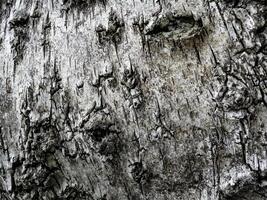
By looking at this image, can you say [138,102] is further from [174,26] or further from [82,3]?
[82,3]

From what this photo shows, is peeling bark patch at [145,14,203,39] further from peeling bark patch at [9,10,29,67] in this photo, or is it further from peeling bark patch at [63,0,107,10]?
peeling bark patch at [9,10,29,67]

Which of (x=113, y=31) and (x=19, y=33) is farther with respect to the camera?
(x=19, y=33)

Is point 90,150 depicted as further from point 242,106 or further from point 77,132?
point 242,106

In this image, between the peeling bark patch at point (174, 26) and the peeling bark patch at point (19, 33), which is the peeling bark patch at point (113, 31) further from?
the peeling bark patch at point (19, 33)

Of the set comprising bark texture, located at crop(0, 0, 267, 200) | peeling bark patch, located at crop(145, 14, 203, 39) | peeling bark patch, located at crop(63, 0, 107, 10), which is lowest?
bark texture, located at crop(0, 0, 267, 200)

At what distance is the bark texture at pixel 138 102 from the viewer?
112 cm

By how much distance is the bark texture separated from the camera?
1120 millimetres

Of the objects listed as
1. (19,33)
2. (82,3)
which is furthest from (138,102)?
(19,33)

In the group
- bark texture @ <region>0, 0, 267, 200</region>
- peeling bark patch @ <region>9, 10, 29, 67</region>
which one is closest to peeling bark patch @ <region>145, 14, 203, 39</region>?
bark texture @ <region>0, 0, 267, 200</region>

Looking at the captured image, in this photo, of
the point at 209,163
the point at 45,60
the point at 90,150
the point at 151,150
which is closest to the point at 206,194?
the point at 209,163

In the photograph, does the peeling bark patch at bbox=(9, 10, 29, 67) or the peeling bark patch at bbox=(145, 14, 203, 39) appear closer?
the peeling bark patch at bbox=(145, 14, 203, 39)

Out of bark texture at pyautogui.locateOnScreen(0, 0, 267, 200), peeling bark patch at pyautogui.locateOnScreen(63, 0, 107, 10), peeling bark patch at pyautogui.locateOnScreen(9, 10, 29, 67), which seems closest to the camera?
bark texture at pyautogui.locateOnScreen(0, 0, 267, 200)

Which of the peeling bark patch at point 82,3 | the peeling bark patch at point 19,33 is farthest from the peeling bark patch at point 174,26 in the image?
the peeling bark patch at point 19,33

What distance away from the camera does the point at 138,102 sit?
3.87ft
